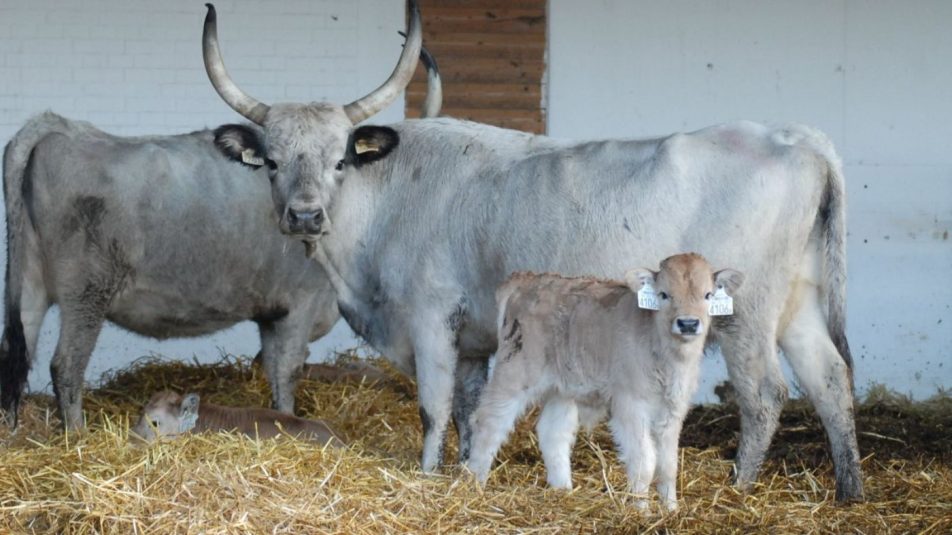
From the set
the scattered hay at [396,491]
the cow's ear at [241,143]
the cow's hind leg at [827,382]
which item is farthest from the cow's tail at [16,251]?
the cow's hind leg at [827,382]

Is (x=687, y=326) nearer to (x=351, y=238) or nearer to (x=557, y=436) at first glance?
(x=557, y=436)

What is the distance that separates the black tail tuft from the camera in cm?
1012

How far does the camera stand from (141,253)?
35.0ft

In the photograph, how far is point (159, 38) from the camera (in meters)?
12.9

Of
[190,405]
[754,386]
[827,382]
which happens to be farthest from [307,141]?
[827,382]

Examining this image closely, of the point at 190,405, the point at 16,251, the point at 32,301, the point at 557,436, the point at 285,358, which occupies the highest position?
the point at 16,251

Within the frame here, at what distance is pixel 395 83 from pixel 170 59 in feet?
12.3

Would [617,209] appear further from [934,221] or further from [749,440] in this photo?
[934,221]

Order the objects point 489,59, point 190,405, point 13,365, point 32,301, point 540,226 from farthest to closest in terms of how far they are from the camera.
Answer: point 489,59 < point 32,301 < point 13,365 < point 190,405 < point 540,226

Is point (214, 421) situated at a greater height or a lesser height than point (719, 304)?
lesser

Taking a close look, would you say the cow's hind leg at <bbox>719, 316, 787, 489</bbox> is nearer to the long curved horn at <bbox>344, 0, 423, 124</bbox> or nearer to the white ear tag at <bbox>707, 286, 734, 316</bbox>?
the white ear tag at <bbox>707, 286, 734, 316</bbox>

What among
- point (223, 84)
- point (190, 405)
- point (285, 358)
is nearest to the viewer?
point (190, 405)

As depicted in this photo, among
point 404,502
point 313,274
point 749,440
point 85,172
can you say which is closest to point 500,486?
point 404,502

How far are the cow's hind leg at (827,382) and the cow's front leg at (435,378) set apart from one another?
6.39 ft
